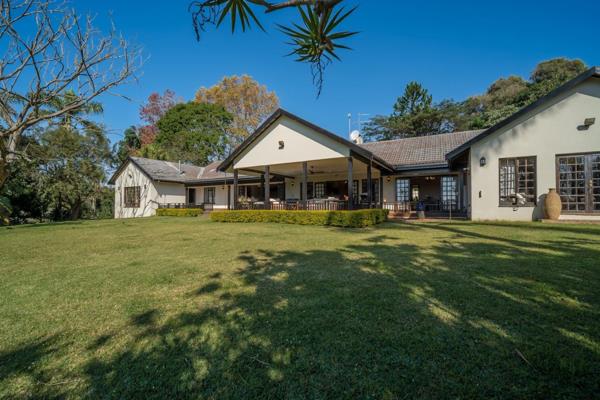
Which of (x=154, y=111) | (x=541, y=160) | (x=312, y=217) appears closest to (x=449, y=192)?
(x=541, y=160)

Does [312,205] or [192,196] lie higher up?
[192,196]

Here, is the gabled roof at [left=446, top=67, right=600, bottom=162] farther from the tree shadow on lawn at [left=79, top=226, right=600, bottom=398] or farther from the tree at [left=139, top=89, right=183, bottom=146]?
the tree at [left=139, top=89, right=183, bottom=146]

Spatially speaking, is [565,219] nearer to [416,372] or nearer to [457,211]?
[457,211]

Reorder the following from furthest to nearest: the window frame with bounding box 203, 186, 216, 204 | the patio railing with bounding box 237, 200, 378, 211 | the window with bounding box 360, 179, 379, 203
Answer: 1. the window frame with bounding box 203, 186, 216, 204
2. the window with bounding box 360, 179, 379, 203
3. the patio railing with bounding box 237, 200, 378, 211

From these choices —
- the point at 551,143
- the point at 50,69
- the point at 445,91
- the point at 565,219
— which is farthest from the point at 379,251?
the point at 445,91

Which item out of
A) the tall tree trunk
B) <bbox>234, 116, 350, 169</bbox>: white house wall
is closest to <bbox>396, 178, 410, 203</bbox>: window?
<bbox>234, 116, 350, 169</bbox>: white house wall

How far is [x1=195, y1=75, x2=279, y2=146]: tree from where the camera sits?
3344cm

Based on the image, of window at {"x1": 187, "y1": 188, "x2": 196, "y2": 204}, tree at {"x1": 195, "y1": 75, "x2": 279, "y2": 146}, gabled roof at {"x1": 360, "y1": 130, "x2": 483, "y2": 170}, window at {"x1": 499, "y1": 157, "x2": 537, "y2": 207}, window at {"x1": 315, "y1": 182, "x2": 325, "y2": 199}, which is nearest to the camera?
window at {"x1": 499, "y1": 157, "x2": 537, "y2": 207}

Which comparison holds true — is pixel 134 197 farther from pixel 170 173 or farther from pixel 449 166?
pixel 449 166

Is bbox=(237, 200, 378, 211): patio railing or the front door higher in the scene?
the front door

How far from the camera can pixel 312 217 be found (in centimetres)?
1163

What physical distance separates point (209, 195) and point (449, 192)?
1948 centimetres

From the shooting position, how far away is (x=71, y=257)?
5766 mm

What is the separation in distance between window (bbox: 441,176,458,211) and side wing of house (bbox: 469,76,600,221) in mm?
4387
